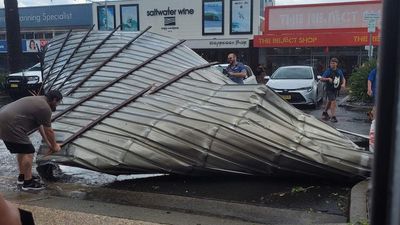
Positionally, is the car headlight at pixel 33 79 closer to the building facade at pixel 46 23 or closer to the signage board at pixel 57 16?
the building facade at pixel 46 23

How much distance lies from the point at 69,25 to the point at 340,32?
2606 centimetres

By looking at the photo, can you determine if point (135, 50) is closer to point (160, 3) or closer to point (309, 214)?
point (309, 214)

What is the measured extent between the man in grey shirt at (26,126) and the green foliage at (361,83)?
11350 mm

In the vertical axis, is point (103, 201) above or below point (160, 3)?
below

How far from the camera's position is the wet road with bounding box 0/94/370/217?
17.7ft

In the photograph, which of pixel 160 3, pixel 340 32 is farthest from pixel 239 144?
pixel 160 3

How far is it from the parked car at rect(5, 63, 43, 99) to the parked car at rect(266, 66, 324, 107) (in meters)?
10.1

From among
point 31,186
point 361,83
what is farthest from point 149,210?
point 361,83

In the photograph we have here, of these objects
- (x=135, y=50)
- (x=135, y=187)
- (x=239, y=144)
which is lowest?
(x=135, y=187)

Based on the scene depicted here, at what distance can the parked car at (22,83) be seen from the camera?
770 inches

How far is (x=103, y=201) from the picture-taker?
5559mm

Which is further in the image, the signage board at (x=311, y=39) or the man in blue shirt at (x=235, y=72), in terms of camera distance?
the signage board at (x=311, y=39)

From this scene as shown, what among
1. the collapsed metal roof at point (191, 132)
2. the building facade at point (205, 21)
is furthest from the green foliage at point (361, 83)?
the building facade at point (205, 21)

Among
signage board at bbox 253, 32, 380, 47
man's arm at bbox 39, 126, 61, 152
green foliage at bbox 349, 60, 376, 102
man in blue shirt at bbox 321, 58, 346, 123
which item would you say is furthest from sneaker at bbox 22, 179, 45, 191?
signage board at bbox 253, 32, 380, 47
